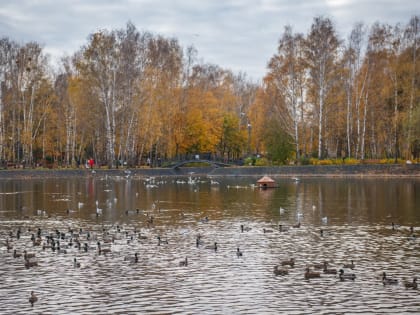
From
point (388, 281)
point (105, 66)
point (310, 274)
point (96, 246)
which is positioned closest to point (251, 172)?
point (105, 66)

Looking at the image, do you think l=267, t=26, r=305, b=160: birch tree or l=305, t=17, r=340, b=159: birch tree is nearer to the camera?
l=305, t=17, r=340, b=159: birch tree

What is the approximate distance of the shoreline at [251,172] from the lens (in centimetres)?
7931

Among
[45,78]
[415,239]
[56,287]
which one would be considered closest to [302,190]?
[415,239]

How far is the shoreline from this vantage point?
7931 cm

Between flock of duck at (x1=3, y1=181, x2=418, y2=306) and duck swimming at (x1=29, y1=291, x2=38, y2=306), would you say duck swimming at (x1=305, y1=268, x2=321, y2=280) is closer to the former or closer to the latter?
flock of duck at (x1=3, y1=181, x2=418, y2=306)

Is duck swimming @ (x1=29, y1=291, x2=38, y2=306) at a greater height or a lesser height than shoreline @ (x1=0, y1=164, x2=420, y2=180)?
lesser

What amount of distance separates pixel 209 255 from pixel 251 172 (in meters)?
64.7

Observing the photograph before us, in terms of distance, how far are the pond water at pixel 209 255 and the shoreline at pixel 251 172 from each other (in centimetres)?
2761

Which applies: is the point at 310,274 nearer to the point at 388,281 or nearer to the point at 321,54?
the point at 388,281

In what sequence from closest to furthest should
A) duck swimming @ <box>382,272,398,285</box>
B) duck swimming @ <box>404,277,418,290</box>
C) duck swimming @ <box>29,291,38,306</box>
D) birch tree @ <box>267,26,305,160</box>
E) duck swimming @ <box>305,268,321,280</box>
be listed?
duck swimming @ <box>29,291,38,306</box> → duck swimming @ <box>404,277,418,290</box> → duck swimming @ <box>382,272,398,285</box> → duck swimming @ <box>305,268,321,280</box> → birch tree @ <box>267,26,305,160</box>

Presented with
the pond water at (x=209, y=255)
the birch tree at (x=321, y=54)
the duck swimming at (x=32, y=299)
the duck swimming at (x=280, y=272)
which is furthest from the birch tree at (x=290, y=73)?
the duck swimming at (x=32, y=299)

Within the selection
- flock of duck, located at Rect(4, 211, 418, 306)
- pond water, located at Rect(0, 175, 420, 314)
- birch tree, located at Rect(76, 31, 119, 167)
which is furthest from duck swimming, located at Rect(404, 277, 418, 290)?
birch tree, located at Rect(76, 31, 119, 167)

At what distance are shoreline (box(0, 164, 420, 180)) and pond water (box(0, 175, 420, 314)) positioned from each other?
27.6 metres

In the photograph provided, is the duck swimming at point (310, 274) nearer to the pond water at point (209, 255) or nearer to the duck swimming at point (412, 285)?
the pond water at point (209, 255)
